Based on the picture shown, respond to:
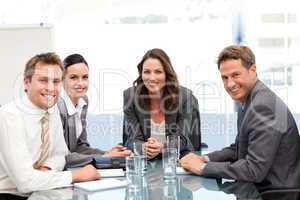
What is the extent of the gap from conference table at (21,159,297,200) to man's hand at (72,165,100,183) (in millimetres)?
107

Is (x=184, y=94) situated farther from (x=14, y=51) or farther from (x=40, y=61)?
(x=14, y=51)

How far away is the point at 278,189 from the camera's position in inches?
83.7

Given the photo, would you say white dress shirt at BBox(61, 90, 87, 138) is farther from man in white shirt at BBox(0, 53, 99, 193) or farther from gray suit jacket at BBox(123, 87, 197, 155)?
man in white shirt at BBox(0, 53, 99, 193)

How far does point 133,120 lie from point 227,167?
A: 1108mm

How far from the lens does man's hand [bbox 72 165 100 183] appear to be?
81.7 inches

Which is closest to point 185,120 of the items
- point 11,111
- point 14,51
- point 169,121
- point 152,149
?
point 169,121

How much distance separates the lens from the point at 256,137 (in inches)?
83.9

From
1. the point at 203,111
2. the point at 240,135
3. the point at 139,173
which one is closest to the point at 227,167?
the point at 240,135

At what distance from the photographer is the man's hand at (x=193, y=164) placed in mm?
2225

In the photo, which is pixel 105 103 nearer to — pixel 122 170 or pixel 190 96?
pixel 190 96

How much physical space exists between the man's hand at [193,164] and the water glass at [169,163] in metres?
0.06

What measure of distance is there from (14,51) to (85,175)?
2494 mm

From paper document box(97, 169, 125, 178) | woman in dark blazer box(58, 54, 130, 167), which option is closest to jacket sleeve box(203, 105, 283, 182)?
paper document box(97, 169, 125, 178)

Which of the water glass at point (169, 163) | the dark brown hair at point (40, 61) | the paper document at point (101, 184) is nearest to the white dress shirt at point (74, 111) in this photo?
the dark brown hair at point (40, 61)
